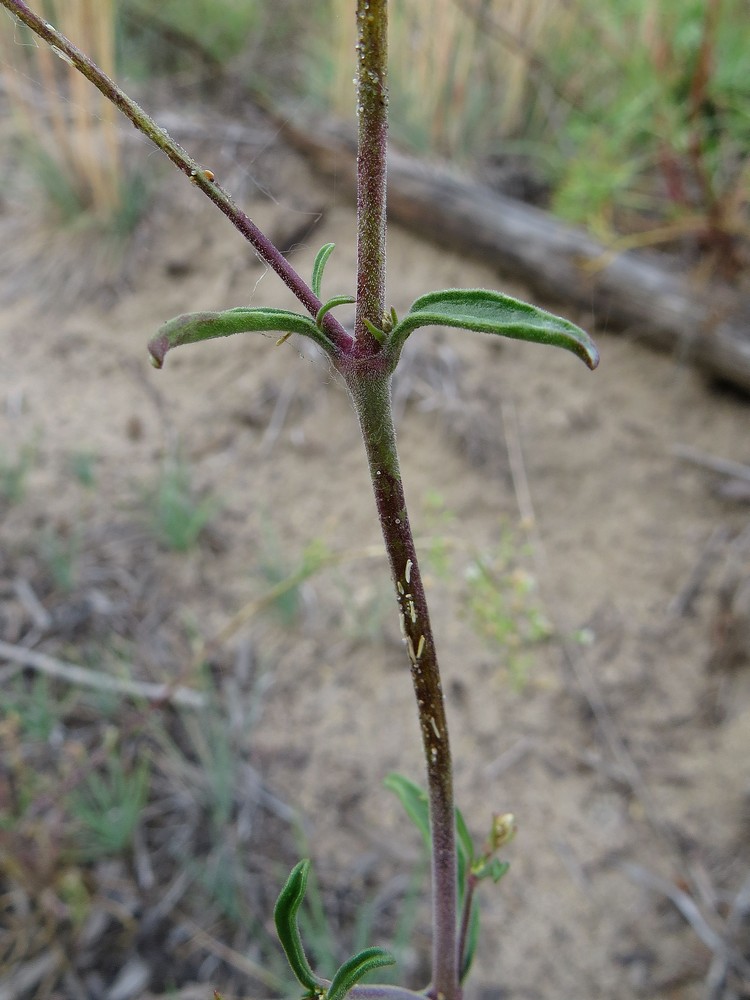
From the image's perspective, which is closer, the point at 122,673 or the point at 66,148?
the point at 122,673

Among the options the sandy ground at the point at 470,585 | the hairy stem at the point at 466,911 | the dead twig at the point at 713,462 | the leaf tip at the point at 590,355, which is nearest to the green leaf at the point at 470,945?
the hairy stem at the point at 466,911

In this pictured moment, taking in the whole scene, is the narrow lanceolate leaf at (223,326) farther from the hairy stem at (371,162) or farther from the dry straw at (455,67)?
the dry straw at (455,67)

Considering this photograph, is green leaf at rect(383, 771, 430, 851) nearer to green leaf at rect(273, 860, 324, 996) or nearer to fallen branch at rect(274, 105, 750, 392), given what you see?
green leaf at rect(273, 860, 324, 996)

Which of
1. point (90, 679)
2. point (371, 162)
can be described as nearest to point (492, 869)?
point (371, 162)

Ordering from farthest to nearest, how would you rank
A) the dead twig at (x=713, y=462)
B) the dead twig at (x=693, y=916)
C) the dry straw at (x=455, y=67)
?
the dry straw at (x=455, y=67)
the dead twig at (x=713, y=462)
the dead twig at (x=693, y=916)

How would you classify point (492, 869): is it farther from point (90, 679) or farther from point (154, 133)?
point (90, 679)

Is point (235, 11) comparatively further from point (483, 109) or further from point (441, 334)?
point (441, 334)

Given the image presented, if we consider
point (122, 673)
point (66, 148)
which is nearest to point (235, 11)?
point (66, 148)
